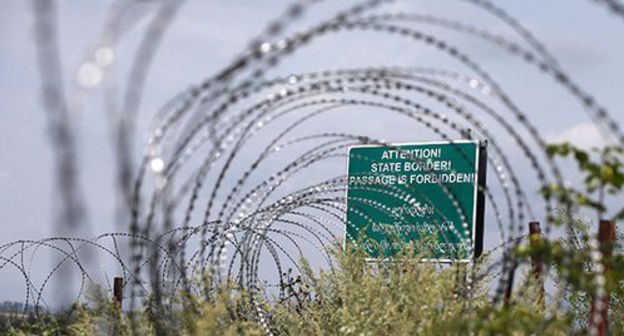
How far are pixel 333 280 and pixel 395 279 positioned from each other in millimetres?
1308

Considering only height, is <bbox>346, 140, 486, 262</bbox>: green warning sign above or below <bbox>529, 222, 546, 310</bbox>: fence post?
above

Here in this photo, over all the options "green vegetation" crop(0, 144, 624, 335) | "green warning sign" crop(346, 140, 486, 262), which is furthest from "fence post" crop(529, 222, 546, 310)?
"green warning sign" crop(346, 140, 486, 262)

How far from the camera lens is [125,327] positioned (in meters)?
10.2

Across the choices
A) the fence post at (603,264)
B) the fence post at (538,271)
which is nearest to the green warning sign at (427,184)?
the fence post at (538,271)

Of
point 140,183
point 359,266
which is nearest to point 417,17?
point 140,183

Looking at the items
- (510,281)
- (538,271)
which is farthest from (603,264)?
(538,271)

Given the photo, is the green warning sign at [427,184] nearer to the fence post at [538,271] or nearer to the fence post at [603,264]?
the fence post at [538,271]

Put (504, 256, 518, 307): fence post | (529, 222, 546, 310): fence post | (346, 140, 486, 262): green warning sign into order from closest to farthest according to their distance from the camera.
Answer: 1. (529, 222, 546, 310): fence post
2. (504, 256, 518, 307): fence post
3. (346, 140, 486, 262): green warning sign

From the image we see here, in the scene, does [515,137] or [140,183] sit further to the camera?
[515,137]

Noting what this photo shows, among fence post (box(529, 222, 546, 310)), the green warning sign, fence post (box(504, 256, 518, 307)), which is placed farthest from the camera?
the green warning sign

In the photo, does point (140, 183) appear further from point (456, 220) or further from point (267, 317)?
point (456, 220)

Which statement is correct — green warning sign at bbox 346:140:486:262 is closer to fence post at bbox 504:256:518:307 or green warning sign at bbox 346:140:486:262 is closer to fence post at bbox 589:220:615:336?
fence post at bbox 589:220:615:336

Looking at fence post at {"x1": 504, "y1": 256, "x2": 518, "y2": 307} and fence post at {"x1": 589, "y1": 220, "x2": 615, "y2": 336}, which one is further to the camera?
fence post at {"x1": 504, "y1": 256, "x2": 518, "y2": 307}

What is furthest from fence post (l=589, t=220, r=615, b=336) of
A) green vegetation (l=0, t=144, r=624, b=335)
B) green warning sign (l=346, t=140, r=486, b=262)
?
green warning sign (l=346, t=140, r=486, b=262)
